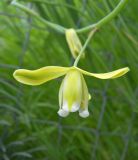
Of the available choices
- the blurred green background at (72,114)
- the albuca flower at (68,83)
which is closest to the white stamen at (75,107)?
the albuca flower at (68,83)

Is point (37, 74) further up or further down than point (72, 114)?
further up

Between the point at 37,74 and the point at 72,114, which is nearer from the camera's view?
the point at 37,74

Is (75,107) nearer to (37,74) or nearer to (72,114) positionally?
(37,74)

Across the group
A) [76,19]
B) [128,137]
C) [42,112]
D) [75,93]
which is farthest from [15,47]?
[75,93]

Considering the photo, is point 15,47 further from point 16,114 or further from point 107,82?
point 107,82

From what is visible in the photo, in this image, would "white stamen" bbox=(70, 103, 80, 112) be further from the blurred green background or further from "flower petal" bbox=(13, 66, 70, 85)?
the blurred green background

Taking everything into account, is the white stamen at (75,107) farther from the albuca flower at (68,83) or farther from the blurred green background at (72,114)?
the blurred green background at (72,114)

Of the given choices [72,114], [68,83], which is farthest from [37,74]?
[72,114]
